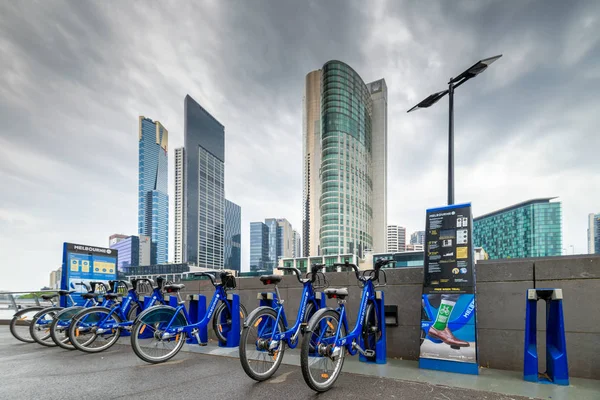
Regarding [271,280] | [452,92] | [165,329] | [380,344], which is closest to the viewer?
[380,344]

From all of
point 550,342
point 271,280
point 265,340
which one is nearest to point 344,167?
point 271,280

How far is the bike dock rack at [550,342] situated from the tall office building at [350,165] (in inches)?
3439

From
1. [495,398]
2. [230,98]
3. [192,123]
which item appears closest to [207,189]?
[192,123]

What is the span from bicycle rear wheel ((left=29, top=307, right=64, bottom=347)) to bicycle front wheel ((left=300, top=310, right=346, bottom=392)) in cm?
574

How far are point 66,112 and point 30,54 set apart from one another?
2386 millimetres

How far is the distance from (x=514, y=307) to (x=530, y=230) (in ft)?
360

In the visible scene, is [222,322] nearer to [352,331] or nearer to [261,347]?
[261,347]

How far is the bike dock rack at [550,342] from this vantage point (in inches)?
132

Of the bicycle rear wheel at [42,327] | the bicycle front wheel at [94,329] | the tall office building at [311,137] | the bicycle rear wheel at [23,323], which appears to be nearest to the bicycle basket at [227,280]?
the bicycle front wheel at [94,329]

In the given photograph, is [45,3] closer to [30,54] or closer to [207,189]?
[30,54]

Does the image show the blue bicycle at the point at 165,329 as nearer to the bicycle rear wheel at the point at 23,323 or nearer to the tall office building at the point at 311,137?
the bicycle rear wheel at the point at 23,323

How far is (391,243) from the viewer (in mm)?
184750

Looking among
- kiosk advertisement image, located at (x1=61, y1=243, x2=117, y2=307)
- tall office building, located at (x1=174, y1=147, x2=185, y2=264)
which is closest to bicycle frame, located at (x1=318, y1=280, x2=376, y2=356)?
kiosk advertisement image, located at (x1=61, y1=243, x2=117, y2=307)

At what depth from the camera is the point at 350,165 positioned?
99.1 meters
